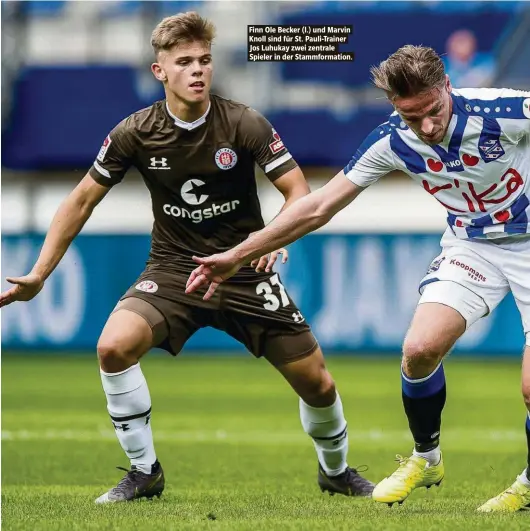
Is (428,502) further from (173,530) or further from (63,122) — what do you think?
(63,122)

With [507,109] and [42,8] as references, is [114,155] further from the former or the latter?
[42,8]

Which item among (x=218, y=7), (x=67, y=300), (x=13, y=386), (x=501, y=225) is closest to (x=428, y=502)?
(x=501, y=225)

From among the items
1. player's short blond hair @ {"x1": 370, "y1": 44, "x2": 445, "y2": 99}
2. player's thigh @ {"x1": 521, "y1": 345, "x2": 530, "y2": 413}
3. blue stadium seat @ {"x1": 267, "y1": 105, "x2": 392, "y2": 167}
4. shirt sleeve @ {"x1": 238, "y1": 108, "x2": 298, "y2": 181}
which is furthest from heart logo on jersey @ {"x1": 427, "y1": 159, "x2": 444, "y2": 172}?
blue stadium seat @ {"x1": 267, "y1": 105, "x2": 392, "y2": 167}

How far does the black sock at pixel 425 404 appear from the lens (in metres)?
6.14

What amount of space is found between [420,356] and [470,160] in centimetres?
90

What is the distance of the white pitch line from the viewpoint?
9.78 meters

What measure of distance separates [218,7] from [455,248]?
14.3 meters

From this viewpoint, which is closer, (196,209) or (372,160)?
(372,160)

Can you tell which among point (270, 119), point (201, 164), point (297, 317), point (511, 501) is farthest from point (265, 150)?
point (270, 119)

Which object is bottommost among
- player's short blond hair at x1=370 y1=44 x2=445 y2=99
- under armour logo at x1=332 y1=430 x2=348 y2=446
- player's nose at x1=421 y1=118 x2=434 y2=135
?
under armour logo at x1=332 y1=430 x2=348 y2=446

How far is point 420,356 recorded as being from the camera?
600 centimetres

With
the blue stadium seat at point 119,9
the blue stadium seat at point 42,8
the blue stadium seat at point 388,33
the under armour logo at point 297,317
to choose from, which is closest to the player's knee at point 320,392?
the under armour logo at point 297,317

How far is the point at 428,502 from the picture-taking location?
6.48m

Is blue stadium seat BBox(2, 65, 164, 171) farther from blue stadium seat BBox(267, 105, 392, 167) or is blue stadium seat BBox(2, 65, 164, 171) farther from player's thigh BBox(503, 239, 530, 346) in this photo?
player's thigh BBox(503, 239, 530, 346)
